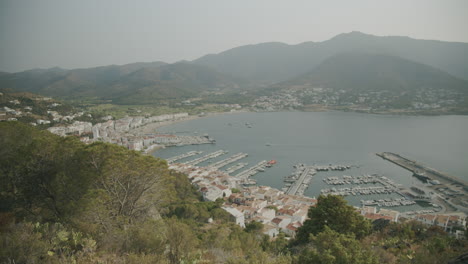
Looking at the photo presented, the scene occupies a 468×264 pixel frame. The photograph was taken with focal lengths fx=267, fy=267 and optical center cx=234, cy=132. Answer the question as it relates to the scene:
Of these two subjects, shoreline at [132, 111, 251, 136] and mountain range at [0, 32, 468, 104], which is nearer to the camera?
shoreline at [132, 111, 251, 136]

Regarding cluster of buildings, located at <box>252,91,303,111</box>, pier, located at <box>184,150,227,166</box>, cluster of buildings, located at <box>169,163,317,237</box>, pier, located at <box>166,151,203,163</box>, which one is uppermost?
cluster of buildings, located at <box>252,91,303,111</box>

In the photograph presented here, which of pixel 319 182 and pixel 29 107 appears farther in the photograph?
pixel 29 107

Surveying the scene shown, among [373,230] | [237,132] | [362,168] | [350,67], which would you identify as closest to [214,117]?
[237,132]

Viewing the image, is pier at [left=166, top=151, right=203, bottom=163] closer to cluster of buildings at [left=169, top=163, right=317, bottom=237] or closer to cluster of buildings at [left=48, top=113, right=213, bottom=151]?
cluster of buildings at [left=169, top=163, right=317, bottom=237]

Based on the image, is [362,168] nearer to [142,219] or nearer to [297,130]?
[297,130]

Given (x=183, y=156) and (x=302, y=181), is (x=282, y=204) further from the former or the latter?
(x=183, y=156)

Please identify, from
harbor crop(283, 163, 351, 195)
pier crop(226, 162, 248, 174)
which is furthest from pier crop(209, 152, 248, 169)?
harbor crop(283, 163, 351, 195)

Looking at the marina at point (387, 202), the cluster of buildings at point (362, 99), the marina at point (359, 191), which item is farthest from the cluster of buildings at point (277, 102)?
the marina at point (387, 202)
